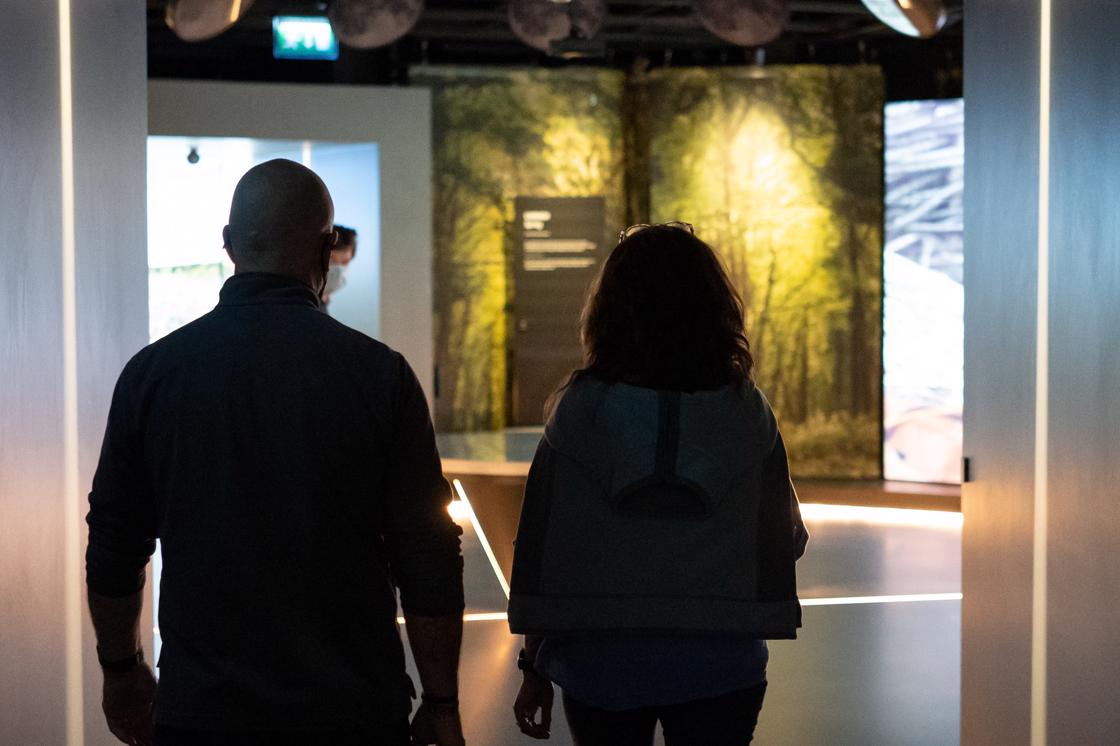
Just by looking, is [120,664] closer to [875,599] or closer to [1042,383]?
[1042,383]

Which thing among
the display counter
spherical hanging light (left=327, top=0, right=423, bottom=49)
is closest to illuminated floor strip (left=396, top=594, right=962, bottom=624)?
the display counter

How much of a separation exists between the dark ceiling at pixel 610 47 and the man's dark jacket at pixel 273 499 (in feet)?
26.6

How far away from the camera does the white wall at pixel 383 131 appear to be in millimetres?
9344

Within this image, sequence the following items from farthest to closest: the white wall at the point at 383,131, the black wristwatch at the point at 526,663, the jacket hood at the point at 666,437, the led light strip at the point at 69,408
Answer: the white wall at the point at 383,131 < the led light strip at the point at 69,408 < the black wristwatch at the point at 526,663 < the jacket hood at the point at 666,437

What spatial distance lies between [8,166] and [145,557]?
76cm

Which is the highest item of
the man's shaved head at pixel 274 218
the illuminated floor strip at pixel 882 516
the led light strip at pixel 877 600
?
the man's shaved head at pixel 274 218

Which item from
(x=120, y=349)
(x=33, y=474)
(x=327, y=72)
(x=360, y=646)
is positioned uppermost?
(x=327, y=72)

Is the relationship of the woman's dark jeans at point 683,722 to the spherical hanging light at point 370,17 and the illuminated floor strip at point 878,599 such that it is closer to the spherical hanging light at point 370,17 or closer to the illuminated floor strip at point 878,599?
the illuminated floor strip at point 878,599

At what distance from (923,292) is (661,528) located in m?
8.24

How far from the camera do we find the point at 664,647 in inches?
77.5

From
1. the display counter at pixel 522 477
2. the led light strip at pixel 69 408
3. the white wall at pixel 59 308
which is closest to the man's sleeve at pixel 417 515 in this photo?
the white wall at pixel 59 308

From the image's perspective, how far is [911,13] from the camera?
20.1 ft

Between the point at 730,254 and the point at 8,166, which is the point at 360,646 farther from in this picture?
the point at 730,254

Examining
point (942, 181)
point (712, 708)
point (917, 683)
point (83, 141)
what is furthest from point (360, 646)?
point (942, 181)
